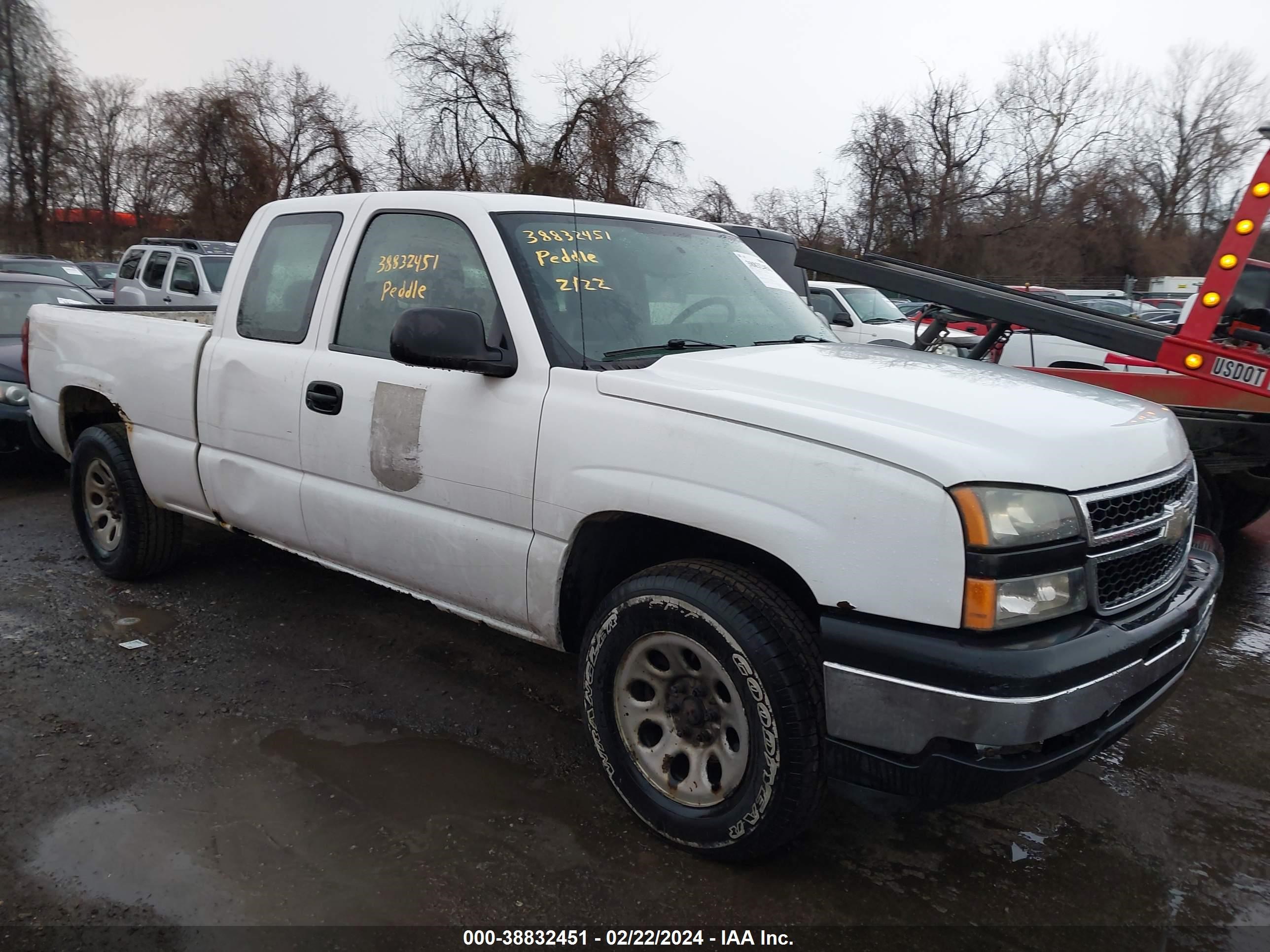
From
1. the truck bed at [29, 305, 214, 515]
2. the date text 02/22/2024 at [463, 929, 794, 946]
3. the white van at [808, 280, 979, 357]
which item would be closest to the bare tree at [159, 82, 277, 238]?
the white van at [808, 280, 979, 357]

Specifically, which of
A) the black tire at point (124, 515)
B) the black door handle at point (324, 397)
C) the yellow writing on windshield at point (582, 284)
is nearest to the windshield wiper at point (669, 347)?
the yellow writing on windshield at point (582, 284)

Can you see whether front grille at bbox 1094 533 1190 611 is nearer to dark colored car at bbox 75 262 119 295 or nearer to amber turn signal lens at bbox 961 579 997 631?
amber turn signal lens at bbox 961 579 997 631

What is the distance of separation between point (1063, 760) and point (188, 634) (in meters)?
3.76

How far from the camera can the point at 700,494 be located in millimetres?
2539

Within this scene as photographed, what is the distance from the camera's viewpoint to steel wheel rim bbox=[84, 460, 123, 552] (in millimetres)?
4848

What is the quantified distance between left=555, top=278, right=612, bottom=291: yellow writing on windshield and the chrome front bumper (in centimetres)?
161

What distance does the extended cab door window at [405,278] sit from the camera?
10.9 ft

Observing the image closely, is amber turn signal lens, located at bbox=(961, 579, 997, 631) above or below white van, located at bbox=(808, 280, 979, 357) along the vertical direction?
below

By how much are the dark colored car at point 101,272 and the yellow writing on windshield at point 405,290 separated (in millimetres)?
19380

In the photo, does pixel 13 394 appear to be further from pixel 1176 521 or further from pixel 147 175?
pixel 147 175

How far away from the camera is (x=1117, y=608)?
2420mm

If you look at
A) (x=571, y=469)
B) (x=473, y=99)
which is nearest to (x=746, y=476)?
(x=571, y=469)

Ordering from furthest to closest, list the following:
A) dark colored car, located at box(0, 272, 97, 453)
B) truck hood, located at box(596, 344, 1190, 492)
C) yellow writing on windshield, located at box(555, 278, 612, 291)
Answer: dark colored car, located at box(0, 272, 97, 453) < yellow writing on windshield, located at box(555, 278, 612, 291) < truck hood, located at box(596, 344, 1190, 492)

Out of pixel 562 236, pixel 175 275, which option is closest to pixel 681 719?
pixel 562 236
